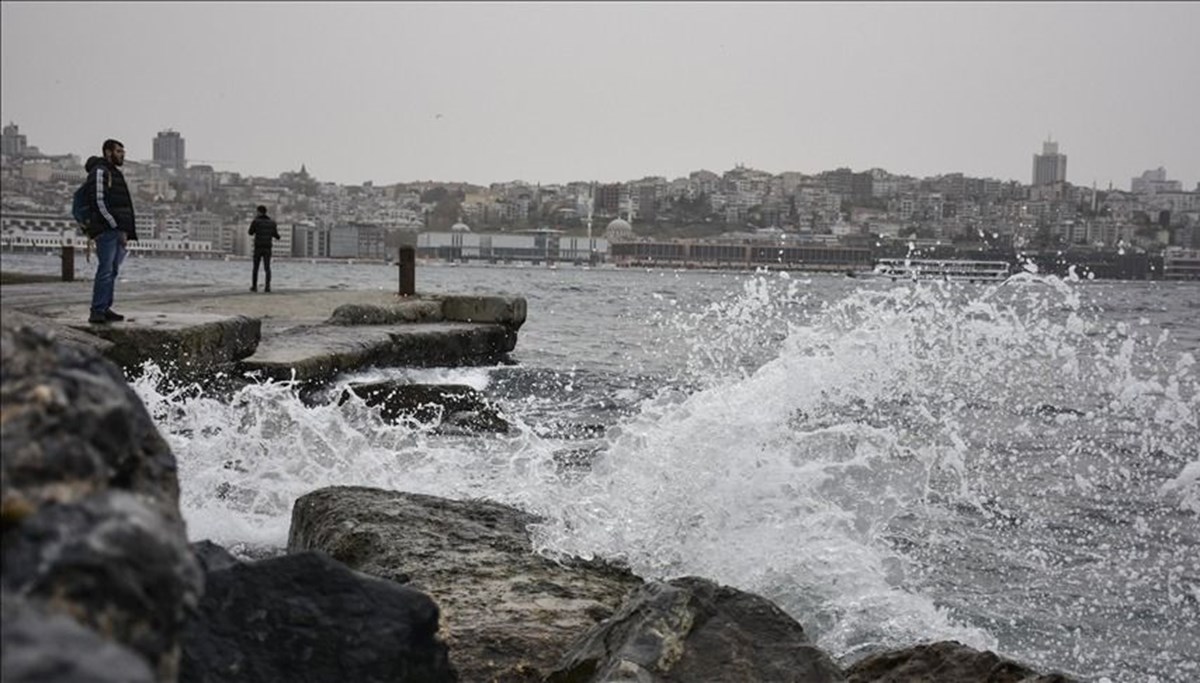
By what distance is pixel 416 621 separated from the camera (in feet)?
7.11

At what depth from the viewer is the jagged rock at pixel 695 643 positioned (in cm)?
299

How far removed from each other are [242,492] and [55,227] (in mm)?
126655

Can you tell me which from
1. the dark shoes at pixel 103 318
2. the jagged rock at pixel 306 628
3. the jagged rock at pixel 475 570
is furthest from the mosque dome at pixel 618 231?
the jagged rock at pixel 306 628

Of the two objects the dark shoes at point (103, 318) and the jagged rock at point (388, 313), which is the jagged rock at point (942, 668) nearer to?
the dark shoes at point (103, 318)

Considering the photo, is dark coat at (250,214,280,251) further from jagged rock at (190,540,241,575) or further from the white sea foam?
jagged rock at (190,540,241,575)

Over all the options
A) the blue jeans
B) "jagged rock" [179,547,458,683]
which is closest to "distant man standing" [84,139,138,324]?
the blue jeans

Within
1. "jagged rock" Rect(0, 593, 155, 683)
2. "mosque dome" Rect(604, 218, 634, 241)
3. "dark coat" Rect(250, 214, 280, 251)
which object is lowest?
"mosque dome" Rect(604, 218, 634, 241)

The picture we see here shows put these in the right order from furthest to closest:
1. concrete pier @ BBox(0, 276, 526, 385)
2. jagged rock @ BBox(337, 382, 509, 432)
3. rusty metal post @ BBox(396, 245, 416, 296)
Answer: rusty metal post @ BBox(396, 245, 416, 296)
jagged rock @ BBox(337, 382, 509, 432)
concrete pier @ BBox(0, 276, 526, 385)

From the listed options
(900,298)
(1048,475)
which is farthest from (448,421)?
(1048,475)

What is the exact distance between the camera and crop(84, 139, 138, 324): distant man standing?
8234mm

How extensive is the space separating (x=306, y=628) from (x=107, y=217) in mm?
6960

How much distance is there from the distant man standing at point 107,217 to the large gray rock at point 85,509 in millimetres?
7279

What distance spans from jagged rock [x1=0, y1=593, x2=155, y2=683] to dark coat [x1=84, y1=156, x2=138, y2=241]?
24.9 ft

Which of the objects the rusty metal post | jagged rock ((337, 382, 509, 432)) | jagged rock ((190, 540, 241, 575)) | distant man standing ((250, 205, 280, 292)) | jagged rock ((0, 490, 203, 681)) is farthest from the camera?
distant man standing ((250, 205, 280, 292))
